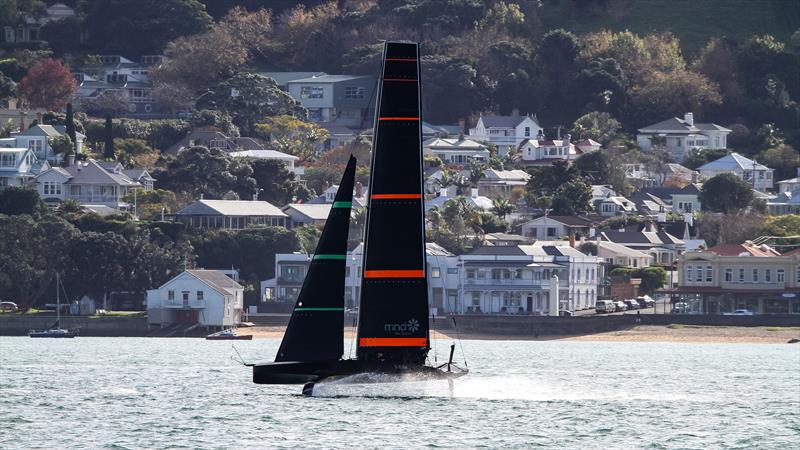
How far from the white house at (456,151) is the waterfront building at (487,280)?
159ft

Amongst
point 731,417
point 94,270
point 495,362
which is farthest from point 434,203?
point 731,417

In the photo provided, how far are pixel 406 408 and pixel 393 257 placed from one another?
150 inches

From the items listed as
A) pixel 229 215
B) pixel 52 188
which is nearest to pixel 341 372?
pixel 229 215

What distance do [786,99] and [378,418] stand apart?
147985 millimetres

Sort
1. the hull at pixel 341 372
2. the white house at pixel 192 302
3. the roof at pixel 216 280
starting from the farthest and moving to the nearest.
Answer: the roof at pixel 216 280
the white house at pixel 192 302
the hull at pixel 341 372

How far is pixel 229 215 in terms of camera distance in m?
142

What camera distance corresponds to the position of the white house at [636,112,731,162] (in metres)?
194

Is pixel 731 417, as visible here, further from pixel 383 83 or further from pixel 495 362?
pixel 495 362

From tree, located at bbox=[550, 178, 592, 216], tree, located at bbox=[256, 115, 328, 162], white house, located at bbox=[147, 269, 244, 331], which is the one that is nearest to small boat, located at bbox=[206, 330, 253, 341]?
white house, located at bbox=[147, 269, 244, 331]

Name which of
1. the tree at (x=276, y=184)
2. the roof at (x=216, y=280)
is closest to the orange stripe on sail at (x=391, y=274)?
the roof at (x=216, y=280)

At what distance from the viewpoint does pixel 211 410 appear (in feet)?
195

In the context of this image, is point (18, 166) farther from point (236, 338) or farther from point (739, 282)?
point (739, 282)

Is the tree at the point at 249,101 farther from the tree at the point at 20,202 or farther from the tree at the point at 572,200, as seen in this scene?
the tree at the point at 20,202

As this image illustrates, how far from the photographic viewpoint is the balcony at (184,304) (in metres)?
122
